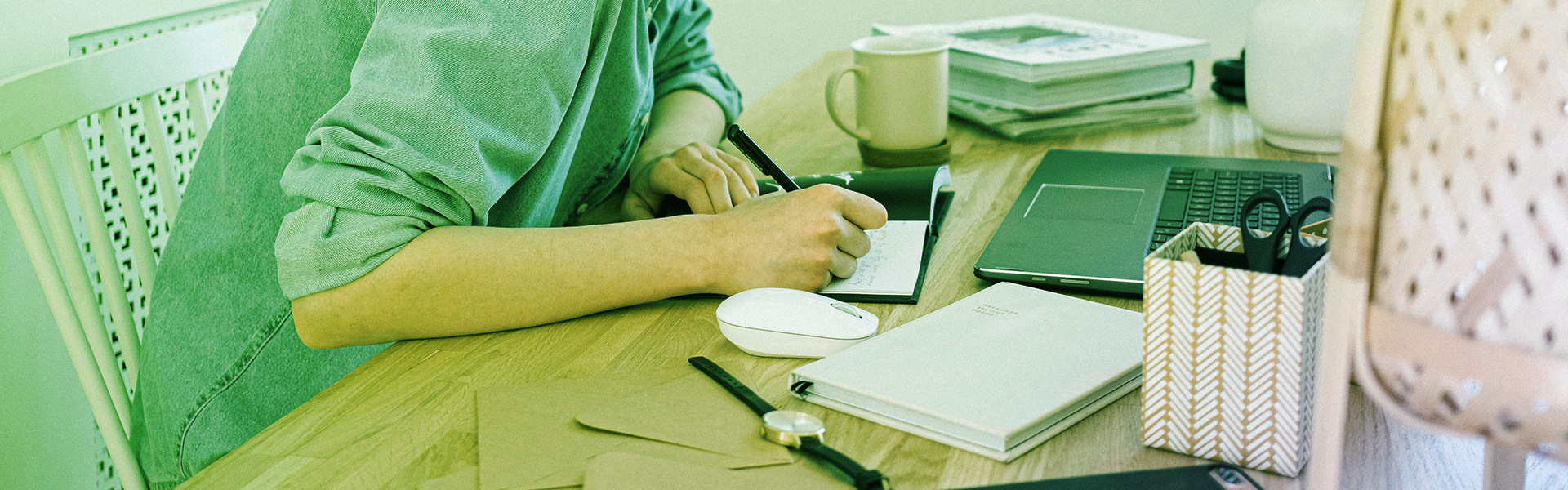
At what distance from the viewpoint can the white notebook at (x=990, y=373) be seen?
500mm

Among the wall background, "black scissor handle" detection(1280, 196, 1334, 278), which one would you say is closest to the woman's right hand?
"black scissor handle" detection(1280, 196, 1334, 278)

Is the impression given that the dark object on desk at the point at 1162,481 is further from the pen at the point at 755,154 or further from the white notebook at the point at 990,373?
the pen at the point at 755,154

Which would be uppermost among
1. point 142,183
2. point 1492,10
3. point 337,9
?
point 1492,10

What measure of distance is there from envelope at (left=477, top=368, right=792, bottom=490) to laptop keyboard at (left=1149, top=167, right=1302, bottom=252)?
397 mm

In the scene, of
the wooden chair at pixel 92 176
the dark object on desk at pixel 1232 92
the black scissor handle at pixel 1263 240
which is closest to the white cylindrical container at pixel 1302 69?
the dark object on desk at pixel 1232 92

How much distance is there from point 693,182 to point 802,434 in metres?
0.45

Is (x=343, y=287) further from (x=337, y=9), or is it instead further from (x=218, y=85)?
(x=218, y=85)

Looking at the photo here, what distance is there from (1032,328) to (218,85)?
1310 millimetres

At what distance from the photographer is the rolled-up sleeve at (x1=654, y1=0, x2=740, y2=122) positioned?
4.04ft

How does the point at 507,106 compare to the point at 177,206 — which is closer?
the point at 507,106

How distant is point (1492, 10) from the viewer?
0.77ft

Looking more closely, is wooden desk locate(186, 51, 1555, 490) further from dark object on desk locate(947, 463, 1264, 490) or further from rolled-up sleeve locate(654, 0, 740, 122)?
rolled-up sleeve locate(654, 0, 740, 122)

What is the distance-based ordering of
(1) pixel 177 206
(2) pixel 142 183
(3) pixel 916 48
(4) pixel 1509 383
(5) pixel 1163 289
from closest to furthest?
(4) pixel 1509 383 < (5) pixel 1163 289 < (1) pixel 177 206 < (3) pixel 916 48 < (2) pixel 142 183

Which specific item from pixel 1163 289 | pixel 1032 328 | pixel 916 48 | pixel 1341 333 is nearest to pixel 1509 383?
pixel 1341 333
